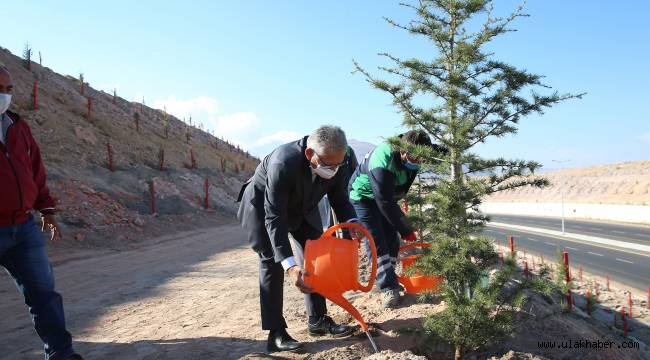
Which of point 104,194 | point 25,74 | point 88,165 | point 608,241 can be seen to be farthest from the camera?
point 608,241

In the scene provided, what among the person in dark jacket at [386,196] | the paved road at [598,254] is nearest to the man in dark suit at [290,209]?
the person in dark jacket at [386,196]

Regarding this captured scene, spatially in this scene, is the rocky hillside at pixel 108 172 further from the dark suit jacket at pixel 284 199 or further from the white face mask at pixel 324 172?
the white face mask at pixel 324 172

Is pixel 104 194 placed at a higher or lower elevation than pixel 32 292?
higher

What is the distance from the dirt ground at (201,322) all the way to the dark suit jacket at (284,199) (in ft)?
2.86

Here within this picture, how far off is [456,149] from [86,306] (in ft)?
15.3

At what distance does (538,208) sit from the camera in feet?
165

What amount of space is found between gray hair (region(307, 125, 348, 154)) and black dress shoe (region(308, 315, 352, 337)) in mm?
1510

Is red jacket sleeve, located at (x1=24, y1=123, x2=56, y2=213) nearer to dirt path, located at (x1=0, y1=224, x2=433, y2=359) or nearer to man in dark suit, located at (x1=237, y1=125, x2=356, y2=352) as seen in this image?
dirt path, located at (x1=0, y1=224, x2=433, y2=359)

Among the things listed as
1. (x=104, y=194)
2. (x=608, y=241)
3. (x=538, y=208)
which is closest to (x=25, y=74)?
(x=104, y=194)

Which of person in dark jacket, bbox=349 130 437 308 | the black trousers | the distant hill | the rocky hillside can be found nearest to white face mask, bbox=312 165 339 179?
the black trousers

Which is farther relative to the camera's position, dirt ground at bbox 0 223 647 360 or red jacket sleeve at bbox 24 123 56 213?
dirt ground at bbox 0 223 647 360

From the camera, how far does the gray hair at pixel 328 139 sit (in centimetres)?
315

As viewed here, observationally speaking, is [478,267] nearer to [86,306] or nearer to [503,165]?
[503,165]

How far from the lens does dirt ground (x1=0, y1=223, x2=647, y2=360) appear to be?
3725mm
